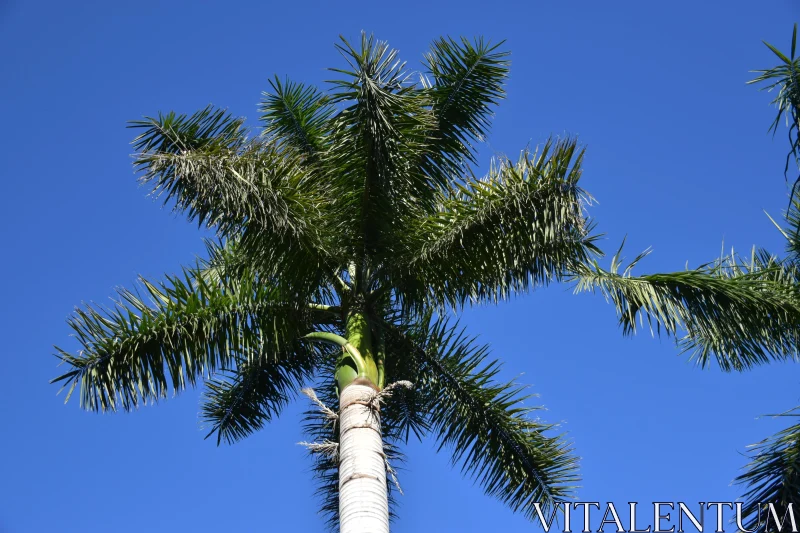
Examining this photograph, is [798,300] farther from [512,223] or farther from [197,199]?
[197,199]

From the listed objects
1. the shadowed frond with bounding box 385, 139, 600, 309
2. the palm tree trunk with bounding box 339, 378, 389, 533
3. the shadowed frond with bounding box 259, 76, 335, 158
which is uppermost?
the shadowed frond with bounding box 259, 76, 335, 158

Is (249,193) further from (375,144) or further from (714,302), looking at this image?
(714,302)

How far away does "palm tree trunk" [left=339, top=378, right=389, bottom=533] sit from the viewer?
10.4 meters

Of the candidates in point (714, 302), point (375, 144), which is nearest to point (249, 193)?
point (375, 144)

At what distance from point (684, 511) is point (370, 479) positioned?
3714mm

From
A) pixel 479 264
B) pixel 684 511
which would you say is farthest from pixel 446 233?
pixel 684 511

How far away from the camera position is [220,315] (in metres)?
11.6

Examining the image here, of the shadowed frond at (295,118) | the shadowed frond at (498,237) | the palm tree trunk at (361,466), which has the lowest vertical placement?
the palm tree trunk at (361,466)

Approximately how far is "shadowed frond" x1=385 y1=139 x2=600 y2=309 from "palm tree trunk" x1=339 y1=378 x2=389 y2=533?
1.55 m

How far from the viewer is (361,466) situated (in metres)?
10.8

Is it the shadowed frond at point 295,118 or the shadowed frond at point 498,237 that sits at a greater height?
the shadowed frond at point 295,118

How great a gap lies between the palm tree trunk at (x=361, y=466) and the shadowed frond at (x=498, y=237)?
5.09ft

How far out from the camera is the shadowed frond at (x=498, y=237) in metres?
11.1

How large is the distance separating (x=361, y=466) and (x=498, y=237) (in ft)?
9.83
